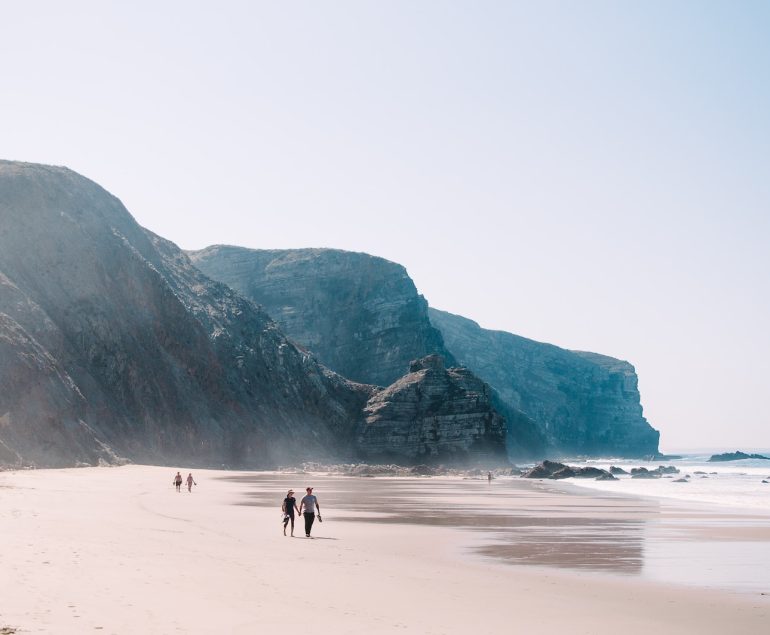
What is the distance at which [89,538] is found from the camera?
20.1m

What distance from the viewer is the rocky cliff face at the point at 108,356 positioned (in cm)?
6462

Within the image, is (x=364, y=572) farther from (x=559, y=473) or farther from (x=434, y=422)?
(x=434, y=422)

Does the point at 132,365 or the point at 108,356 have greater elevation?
the point at 108,356

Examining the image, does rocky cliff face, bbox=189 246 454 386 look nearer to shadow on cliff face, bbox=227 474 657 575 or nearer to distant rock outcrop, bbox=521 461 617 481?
distant rock outcrop, bbox=521 461 617 481

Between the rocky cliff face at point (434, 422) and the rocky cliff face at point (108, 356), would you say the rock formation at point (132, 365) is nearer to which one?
the rocky cliff face at point (108, 356)

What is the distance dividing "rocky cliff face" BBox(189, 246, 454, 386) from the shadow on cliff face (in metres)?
103

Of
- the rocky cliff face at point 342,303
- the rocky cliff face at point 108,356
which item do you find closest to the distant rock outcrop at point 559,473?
the rocky cliff face at point 108,356

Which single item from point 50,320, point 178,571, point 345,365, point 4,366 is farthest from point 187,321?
point 178,571

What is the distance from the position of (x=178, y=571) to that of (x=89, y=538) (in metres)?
4.87

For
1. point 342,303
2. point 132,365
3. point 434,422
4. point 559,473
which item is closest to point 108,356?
point 132,365

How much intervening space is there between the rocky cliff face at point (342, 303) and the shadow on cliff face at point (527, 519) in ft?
336

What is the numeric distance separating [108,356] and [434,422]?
48620mm

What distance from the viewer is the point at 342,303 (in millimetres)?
163875

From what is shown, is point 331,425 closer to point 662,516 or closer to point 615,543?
point 662,516
